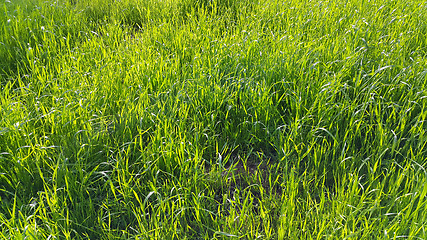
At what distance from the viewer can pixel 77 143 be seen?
1.95 metres

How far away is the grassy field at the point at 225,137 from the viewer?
157 centimetres

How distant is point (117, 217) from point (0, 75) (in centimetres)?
204

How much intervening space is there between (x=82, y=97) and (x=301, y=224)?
171 cm

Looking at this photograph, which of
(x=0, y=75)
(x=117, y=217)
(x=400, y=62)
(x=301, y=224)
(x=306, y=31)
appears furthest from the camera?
(x=306, y=31)

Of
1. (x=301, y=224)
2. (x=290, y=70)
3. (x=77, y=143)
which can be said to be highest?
(x=290, y=70)

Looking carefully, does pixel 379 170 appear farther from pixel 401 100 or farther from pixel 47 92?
pixel 47 92

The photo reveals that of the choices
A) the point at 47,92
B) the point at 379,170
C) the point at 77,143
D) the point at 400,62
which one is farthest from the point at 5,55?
the point at 400,62

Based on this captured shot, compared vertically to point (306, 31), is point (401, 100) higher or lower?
lower

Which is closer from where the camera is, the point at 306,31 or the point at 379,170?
the point at 379,170

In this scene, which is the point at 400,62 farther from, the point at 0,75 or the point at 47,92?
the point at 0,75

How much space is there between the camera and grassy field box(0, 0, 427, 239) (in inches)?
61.9

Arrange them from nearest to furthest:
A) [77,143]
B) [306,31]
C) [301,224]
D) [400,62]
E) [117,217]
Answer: [301,224] → [117,217] → [77,143] → [400,62] → [306,31]

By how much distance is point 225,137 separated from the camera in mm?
2176

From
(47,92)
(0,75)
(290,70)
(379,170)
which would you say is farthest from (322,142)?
(0,75)
